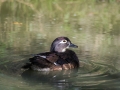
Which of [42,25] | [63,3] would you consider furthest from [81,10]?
[42,25]

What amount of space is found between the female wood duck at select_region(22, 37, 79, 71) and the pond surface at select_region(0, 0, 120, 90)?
12cm

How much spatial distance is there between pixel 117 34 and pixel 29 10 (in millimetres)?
4675

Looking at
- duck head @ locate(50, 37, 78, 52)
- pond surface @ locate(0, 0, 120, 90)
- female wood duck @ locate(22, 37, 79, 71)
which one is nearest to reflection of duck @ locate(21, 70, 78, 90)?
pond surface @ locate(0, 0, 120, 90)

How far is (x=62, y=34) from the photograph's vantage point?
458 inches

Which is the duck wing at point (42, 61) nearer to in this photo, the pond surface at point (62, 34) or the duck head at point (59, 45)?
the pond surface at point (62, 34)

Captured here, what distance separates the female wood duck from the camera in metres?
8.14

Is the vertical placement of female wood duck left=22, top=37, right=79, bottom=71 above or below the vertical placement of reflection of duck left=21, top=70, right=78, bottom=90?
above

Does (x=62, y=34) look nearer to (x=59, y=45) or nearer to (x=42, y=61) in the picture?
(x=59, y=45)

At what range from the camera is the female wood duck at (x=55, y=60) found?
26.7 feet

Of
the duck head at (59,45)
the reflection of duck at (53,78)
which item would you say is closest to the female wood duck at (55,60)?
the duck head at (59,45)

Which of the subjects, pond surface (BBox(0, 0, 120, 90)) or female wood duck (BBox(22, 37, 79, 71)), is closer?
pond surface (BBox(0, 0, 120, 90))

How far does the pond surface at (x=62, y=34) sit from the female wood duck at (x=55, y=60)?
121 mm

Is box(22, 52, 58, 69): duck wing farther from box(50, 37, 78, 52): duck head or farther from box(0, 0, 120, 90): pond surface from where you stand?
box(50, 37, 78, 52): duck head

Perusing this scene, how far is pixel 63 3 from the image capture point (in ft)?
55.9
